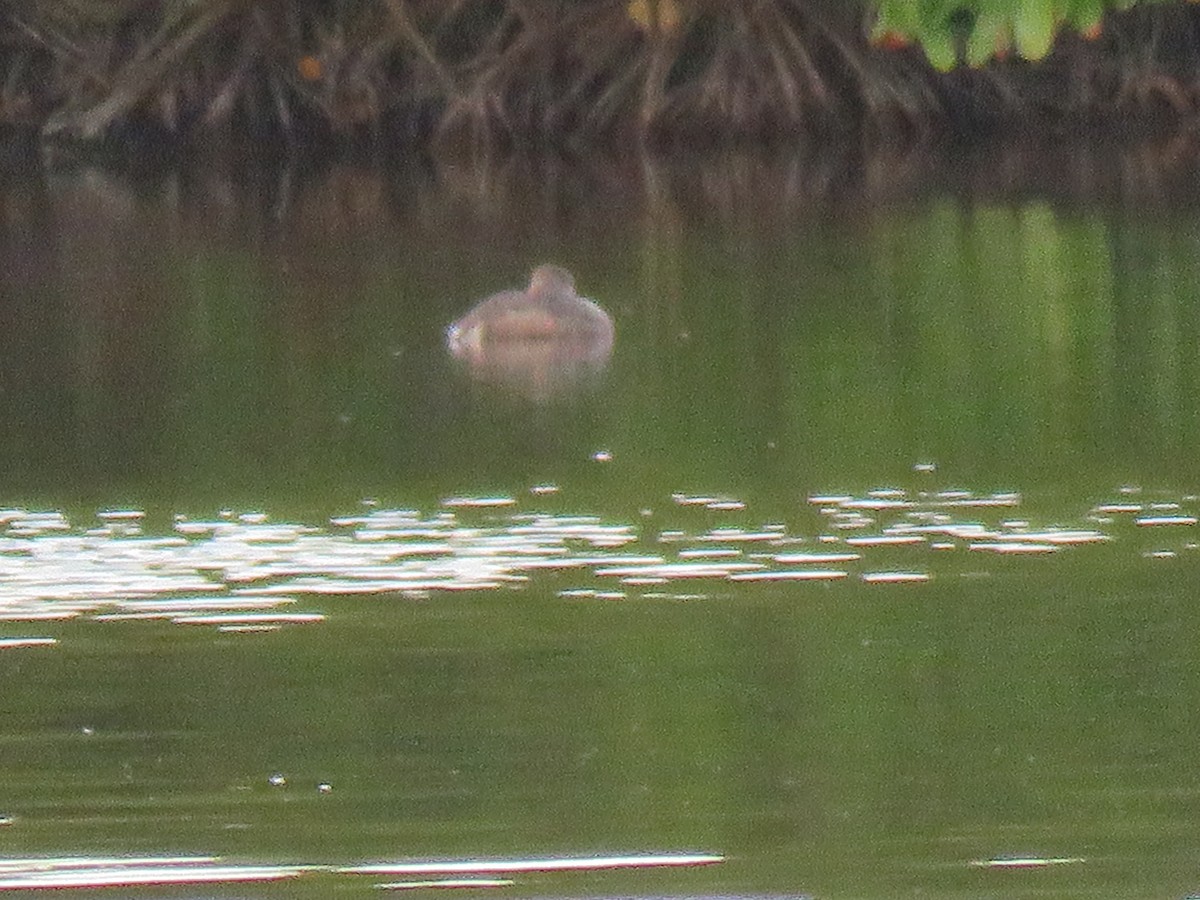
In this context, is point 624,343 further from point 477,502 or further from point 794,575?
point 794,575

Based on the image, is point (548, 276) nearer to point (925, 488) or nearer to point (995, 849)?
point (925, 488)

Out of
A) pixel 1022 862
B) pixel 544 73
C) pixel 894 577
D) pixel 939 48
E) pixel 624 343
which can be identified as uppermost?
pixel 544 73

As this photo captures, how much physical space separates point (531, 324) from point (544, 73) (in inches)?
604

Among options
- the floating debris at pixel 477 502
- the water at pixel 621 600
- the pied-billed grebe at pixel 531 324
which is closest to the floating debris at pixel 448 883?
the water at pixel 621 600

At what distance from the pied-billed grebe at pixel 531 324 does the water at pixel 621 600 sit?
151mm

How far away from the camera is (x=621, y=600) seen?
6.62 m

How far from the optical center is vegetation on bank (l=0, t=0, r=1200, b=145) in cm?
2559

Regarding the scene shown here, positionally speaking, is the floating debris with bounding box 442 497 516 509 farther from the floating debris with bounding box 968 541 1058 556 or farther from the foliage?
the foliage

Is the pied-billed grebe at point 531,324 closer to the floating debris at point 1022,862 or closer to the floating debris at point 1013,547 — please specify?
the floating debris at point 1013,547

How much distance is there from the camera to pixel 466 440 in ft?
28.9

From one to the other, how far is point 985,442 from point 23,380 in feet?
10.6

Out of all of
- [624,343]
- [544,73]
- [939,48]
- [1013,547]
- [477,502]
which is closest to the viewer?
[1013,547]

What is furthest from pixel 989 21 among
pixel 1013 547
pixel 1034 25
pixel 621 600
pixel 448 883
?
pixel 448 883

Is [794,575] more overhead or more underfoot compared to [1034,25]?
more underfoot
